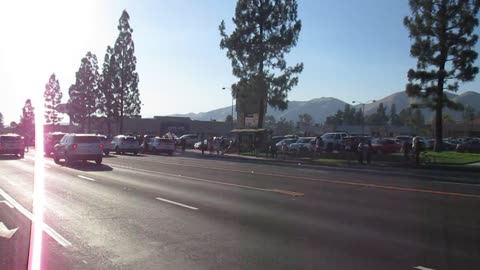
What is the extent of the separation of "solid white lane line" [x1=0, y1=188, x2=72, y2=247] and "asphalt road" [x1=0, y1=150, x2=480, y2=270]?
32 millimetres

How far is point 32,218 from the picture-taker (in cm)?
1014

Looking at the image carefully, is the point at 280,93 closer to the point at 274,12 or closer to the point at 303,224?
the point at 274,12

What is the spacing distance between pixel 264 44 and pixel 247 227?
3877 cm

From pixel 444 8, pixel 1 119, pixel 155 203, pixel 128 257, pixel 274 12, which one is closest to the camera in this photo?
pixel 128 257

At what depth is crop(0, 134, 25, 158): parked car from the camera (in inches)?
1390

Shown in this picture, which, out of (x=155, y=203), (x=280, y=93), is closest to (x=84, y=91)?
(x=280, y=93)

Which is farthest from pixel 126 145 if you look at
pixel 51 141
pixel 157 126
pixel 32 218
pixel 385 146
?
pixel 157 126

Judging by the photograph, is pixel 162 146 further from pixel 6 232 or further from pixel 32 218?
pixel 6 232

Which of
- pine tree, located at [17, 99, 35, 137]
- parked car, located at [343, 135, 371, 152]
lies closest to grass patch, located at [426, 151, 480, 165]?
parked car, located at [343, 135, 371, 152]

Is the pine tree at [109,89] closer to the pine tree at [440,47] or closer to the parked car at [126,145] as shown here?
the parked car at [126,145]

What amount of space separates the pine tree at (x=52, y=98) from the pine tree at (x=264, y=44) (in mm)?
53557

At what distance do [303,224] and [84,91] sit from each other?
71793 mm

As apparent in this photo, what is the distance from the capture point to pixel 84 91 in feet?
250

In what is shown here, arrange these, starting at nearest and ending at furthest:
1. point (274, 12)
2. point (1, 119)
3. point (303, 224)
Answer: point (303, 224), point (274, 12), point (1, 119)
